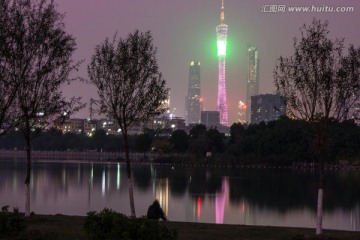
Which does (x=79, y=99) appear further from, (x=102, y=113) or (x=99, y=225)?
(x=99, y=225)

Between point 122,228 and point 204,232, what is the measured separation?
27.3ft

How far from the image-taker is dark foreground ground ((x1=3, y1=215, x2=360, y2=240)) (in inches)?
934

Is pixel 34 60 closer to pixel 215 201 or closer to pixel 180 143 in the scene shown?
pixel 215 201

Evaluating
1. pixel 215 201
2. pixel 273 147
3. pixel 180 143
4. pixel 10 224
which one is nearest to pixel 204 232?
pixel 10 224

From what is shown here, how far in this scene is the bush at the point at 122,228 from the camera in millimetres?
17922

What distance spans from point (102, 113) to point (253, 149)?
12810cm

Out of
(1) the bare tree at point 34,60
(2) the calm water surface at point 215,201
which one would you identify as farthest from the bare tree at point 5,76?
(2) the calm water surface at point 215,201

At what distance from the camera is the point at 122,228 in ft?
60.1

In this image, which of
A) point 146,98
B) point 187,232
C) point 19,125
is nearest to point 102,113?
point 146,98

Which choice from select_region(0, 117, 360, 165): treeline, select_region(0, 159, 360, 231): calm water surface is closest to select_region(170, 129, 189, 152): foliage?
select_region(0, 117, 360, 165): treeline

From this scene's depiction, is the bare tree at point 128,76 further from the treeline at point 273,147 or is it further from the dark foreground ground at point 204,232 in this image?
the treeline at point 273,147

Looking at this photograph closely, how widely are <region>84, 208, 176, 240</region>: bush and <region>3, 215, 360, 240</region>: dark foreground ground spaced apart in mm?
3246

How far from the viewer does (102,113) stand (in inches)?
1299

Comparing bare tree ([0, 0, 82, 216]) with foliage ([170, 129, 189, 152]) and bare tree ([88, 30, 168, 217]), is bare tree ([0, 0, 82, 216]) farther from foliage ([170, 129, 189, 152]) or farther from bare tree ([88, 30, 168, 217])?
foliage ([170, 129, 189, 152])
